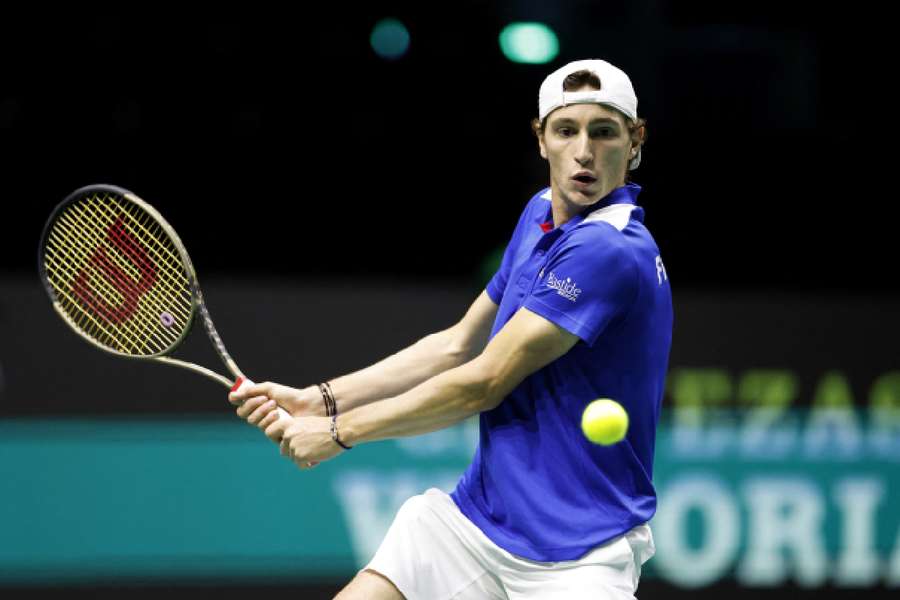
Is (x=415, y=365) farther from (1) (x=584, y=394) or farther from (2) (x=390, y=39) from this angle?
(2) (x=390, y=39)

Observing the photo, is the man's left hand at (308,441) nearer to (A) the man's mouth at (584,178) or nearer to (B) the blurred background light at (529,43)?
(A) the man's mouth at (584,178)

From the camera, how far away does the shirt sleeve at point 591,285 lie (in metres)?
3.76

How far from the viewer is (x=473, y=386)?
12.7 feet

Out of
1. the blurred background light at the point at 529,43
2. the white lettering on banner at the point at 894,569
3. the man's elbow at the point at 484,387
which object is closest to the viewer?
the man's elbow at the point at 484,387

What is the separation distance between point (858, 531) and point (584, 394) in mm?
3713

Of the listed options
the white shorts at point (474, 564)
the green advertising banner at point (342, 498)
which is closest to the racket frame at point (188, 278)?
the white shorts at point (474, 564)

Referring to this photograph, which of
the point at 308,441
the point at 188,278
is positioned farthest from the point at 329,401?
the point at 188,278

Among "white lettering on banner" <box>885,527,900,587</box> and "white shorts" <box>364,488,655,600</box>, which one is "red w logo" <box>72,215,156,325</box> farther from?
"white lettering on banner" <box>885,527,900,587</box>

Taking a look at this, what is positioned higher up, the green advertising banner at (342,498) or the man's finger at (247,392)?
the man's finger at (247,392)

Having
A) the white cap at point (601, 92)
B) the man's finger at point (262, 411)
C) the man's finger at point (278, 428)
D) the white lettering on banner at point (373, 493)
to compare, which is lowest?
the white lettering on banner at point (373, 493)

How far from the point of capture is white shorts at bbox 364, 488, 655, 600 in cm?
386

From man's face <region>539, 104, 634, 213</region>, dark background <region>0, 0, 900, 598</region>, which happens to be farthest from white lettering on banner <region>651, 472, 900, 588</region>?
man's face <region>539, 104, 634, 213</region>

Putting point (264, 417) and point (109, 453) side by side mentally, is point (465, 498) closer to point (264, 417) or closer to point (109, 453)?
point (264, 417)

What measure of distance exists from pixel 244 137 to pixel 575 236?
418 centimetres
